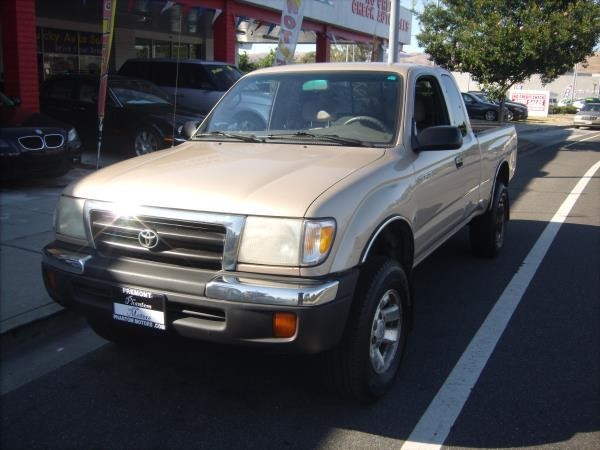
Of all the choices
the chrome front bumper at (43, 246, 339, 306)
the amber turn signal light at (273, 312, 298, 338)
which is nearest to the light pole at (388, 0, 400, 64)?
the chrome front bumper at (43, 246, 339, 306)

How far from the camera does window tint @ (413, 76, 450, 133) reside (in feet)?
15.2

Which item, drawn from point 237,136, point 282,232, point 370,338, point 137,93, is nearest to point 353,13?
point 137,93

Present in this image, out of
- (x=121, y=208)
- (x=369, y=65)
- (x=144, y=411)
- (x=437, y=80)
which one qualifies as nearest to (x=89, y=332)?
(x=144, y=411)

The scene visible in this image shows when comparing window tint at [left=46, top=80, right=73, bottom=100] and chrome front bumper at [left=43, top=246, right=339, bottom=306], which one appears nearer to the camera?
chrome front bumper at [left=43, top=246, right=339, bottom=306]

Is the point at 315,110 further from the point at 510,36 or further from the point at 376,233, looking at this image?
the point at 510,36

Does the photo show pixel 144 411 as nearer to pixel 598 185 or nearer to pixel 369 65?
pixel 369 65

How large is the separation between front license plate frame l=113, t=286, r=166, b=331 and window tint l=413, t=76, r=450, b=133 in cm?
234

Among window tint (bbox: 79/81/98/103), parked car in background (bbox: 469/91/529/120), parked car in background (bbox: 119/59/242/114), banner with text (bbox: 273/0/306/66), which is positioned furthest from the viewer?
parked car in background (bbox: 469/91/529/120)

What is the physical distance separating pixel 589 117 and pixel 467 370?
29.3 metres

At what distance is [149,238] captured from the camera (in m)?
3.20

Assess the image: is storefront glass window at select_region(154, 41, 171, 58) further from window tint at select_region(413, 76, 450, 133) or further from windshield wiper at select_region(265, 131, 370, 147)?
windshield wiper at select_region(265, 131, 370, 147)

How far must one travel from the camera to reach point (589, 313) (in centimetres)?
498

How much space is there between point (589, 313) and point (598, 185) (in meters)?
8.18

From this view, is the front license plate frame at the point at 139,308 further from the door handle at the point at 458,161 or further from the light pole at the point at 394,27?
the light pole at the point at 394,27
